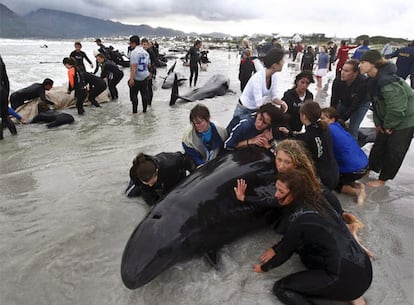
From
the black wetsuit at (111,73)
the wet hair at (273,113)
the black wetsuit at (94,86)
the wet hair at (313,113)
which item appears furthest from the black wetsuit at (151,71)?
the wet hair at (313,113)

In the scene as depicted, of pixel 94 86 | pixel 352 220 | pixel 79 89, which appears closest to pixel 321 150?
pixel 352 220

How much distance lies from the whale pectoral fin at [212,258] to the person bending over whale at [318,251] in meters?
0.72

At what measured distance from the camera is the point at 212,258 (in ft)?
11.2

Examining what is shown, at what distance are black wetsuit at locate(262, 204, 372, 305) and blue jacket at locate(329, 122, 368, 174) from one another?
84.0 inches

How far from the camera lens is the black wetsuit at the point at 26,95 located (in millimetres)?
9366

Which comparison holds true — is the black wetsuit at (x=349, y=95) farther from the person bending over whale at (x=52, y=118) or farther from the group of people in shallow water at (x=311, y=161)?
the person bending over whale at (x=52, y=118)

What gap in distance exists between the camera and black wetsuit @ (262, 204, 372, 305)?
268 cm

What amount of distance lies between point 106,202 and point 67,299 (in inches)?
72.9

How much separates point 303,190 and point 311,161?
808 millimetres

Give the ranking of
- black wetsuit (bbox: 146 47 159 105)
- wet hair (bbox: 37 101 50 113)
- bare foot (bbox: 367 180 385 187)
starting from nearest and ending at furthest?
1. bare foot (bbox: 367 180 385 187)
2. wet hair (bbox: 37 101 50 113)
3. black wetsuit (bbox: 146 47 159 105)

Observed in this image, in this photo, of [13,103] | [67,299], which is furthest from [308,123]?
[13,103]

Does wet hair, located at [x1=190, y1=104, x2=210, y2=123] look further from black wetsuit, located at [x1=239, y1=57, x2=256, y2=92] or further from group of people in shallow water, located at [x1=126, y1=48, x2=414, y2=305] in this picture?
black wetsuit, located at [x1=239, y1=57, x2=256, y2=92]

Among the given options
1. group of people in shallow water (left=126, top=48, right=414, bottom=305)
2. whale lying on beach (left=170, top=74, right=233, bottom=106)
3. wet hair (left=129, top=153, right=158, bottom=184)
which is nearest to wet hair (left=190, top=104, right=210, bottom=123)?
group of people in shallow water (left=126, top=48, right=414, bottom=305)

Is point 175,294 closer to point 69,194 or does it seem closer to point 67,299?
point 67,299
